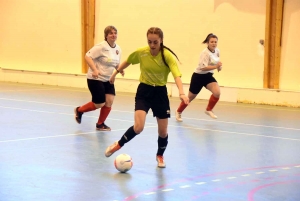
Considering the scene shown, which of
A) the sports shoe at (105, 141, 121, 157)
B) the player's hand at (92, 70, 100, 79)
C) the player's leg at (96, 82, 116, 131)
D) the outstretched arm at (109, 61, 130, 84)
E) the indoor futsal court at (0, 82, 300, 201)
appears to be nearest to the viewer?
the indoor futsal court at (0, 82, 300, 201)

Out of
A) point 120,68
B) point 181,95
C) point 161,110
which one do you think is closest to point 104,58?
point 120,68

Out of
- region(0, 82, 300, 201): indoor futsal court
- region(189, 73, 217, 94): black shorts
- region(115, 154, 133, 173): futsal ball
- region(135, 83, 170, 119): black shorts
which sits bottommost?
region(0, 82, 300, 201): indoor futsal court

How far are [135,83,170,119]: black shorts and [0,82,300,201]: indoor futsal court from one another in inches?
24.1

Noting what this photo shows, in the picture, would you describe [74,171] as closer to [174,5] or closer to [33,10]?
[174,5]

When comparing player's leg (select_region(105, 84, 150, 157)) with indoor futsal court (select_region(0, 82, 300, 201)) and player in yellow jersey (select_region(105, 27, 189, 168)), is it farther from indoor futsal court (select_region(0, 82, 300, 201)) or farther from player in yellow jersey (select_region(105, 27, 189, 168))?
indoor futsal court (select_region(0, 82, 300, 201))

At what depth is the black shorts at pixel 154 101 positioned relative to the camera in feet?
20.8

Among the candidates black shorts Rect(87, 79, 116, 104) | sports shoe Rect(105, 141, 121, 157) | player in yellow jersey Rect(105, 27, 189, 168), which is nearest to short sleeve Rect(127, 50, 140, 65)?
player in yellow jersey Rect(105, 27, 189, 168)

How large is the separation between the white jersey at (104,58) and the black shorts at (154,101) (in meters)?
2.63

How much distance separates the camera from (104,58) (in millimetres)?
8953

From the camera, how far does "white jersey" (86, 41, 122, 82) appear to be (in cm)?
890

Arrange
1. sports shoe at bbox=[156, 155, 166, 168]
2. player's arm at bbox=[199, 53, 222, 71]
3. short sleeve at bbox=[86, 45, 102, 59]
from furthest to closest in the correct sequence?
player's arm at bbox=[199, 53, 222, 71] → short sleeve at bbox=[86, 45, 102, 59] → sports shoe at bbox=[156, 155, 166, 168]

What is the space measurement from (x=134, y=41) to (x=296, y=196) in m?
12.1

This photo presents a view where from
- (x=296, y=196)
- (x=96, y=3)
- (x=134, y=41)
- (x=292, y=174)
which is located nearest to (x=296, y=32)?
(x=134, y=41)

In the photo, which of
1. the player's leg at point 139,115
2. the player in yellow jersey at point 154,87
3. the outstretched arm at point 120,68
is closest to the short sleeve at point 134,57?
the player in yellow jersey at point 154,87
